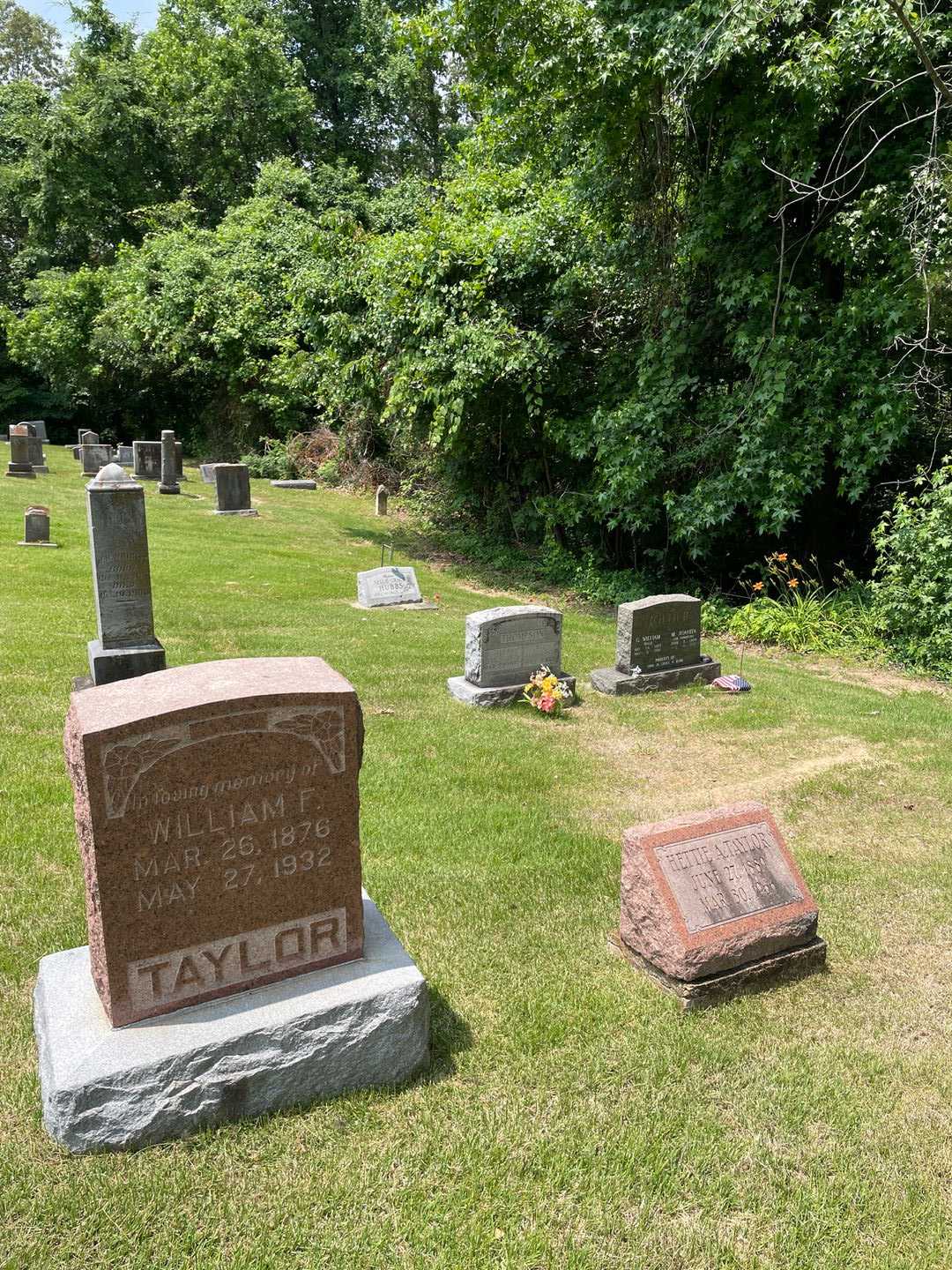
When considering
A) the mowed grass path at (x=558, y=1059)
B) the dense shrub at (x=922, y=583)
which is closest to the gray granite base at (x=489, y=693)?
the mowed grass path at (x=558, y=1059)

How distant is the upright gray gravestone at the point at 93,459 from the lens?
2355cm

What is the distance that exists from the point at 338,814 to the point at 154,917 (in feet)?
2.66

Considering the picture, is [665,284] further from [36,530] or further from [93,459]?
[93,459]

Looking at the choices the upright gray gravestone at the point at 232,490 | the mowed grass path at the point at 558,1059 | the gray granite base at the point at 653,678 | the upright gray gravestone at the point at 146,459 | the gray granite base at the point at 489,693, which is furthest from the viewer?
the upright gray gravestone at the point at 146,459

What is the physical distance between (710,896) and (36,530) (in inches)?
517

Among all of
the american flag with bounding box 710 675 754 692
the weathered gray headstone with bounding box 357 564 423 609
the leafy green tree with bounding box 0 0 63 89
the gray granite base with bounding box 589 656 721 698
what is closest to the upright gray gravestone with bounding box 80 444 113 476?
the weathered gray headstone with bounding box 357 564 423 609

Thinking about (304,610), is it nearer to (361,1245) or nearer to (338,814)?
(338,814)

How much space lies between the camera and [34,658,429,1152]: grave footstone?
3.18 m

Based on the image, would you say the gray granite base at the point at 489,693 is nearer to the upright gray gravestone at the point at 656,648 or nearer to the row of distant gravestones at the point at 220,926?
the upright gray gravestone at the point at 656,648

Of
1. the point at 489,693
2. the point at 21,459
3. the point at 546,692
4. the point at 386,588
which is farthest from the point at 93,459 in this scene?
the point at 546,692

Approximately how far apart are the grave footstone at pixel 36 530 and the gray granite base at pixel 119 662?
6877mm

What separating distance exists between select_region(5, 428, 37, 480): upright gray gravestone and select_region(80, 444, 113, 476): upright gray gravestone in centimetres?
139

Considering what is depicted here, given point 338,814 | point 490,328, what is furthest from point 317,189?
point 338,814

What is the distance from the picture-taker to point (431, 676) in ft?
31.4
